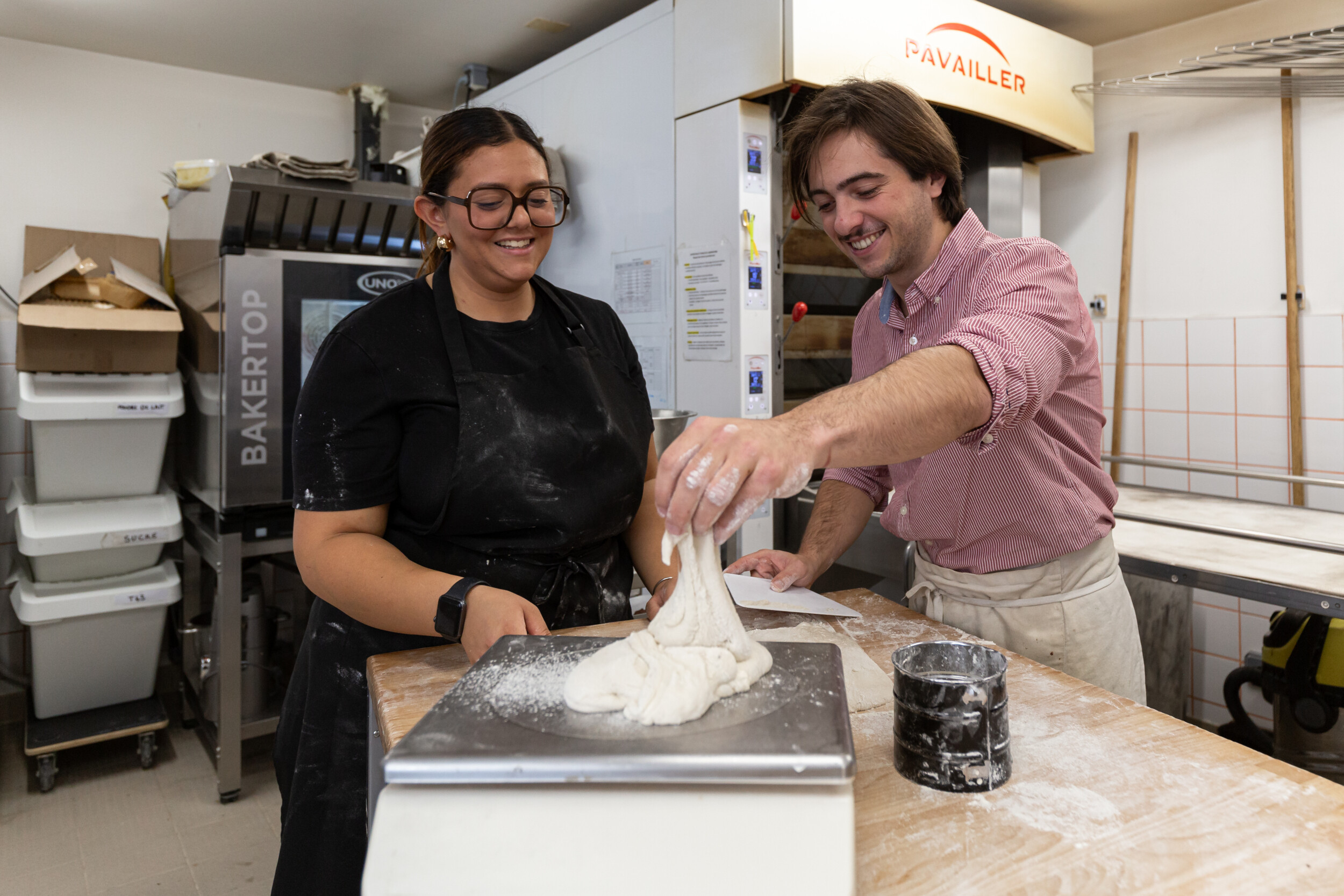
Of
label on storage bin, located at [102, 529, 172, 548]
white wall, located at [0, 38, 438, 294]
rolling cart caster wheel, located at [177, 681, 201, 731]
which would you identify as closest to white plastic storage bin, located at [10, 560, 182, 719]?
label on storage bin, located at [102, 529, 172, 548]

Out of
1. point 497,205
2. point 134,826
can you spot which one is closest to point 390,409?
point 497,205

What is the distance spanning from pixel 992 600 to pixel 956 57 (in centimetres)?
185

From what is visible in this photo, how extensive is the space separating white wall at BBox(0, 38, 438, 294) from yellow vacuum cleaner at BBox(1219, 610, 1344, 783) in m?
4.35

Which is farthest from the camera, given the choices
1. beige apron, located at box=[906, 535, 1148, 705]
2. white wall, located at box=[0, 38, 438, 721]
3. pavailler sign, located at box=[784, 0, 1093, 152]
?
white wall, located at box=[0, 38, 438, 721]

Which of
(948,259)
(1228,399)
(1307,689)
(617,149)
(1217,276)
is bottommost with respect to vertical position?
(1307,689)

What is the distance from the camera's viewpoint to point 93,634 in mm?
2816

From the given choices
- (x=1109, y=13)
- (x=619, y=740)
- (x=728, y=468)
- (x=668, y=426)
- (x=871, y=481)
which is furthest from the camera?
(x=1109, y=13)

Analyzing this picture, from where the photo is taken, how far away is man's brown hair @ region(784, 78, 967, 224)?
149 cm

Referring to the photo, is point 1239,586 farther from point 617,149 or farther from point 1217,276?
point 617,149

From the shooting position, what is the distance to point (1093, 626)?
4.93 feet

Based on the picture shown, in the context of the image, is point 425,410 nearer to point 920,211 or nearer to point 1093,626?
point 920,211

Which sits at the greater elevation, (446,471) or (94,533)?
(446,471)

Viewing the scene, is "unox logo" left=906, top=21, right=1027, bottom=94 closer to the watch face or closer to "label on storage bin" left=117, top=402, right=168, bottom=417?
the watch face

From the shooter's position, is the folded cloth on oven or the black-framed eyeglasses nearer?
the black-framed eyeglasses
